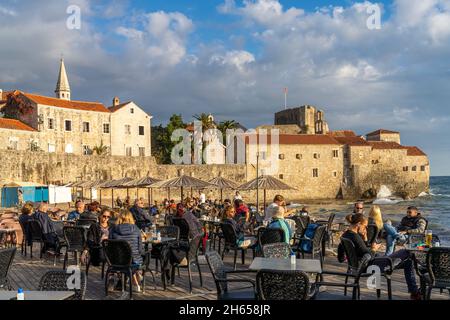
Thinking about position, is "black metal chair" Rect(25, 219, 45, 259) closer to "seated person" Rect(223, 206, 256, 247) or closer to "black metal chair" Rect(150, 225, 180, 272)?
"black metal chair" Rect(150, 225, 180, 272)

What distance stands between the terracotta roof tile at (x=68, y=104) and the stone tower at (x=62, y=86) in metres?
8.60

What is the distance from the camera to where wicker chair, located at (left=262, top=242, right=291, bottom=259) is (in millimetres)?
7520

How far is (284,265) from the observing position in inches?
260

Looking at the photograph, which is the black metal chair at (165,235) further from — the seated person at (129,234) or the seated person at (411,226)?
the seated person at (411,226)

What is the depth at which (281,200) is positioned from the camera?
1255 centimetres

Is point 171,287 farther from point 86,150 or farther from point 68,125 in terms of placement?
point 86,150

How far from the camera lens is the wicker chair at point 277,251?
7520mm

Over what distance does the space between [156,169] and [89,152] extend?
7.84m

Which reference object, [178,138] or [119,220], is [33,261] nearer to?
[119,220]

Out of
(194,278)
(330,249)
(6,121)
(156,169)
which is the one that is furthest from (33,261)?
(156,169)

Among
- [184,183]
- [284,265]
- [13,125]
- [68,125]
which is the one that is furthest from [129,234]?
[68,125]

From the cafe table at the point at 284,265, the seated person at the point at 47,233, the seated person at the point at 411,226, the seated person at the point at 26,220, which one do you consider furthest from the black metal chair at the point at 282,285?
the seated person at the point at 26,220
